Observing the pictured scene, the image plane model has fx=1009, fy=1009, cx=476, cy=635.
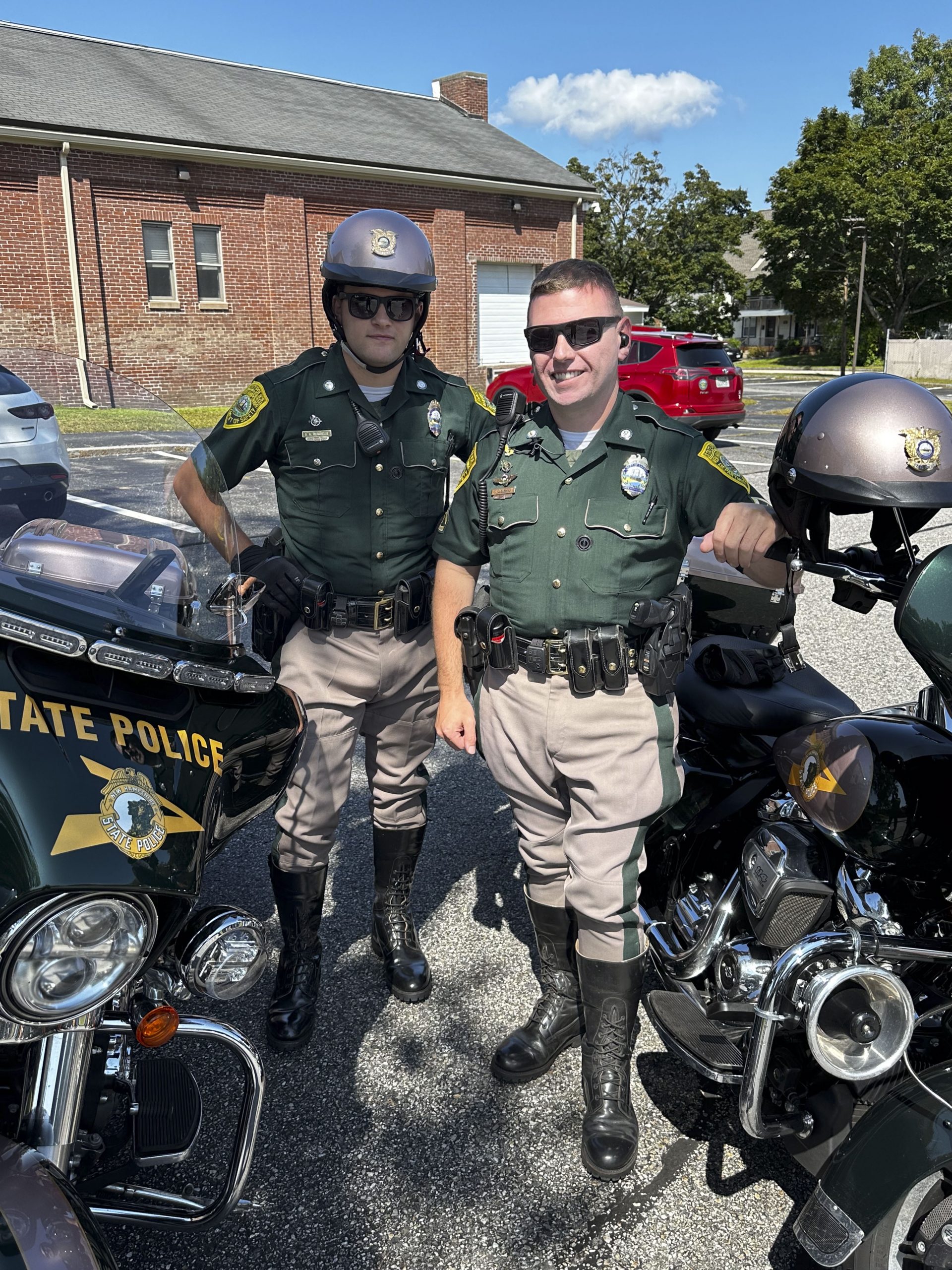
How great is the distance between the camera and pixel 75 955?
1330 mm

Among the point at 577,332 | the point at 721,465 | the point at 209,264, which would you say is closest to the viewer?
the point at 577,332

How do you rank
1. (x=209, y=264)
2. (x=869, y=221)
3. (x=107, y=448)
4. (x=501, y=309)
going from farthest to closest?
(x=869, y=221)
(x=501, y=309)
(x=209, y=264)
(x=107, y=448)

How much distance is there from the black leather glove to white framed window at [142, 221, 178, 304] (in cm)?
1743

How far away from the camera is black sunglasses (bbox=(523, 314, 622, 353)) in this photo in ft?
7.50

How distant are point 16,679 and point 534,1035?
1.78 meters

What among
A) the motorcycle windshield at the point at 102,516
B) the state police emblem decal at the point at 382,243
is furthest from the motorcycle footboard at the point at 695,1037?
the state police emblem decal at the point at 382,243

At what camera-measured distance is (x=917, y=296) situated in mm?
38625

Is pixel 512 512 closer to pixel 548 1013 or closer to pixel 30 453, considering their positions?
pixel 30 453

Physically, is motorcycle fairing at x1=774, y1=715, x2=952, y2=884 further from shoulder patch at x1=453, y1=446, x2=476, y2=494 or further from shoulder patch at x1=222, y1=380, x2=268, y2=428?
shoulder patch at x1=222, y1=380, x2=268, y2=428

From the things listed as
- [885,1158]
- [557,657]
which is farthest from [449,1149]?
[557,657]

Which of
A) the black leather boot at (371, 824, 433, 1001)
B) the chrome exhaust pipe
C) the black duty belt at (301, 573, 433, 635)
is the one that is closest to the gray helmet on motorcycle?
the chrome exhaust pipe

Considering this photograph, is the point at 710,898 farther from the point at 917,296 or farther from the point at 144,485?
the point at 917,296

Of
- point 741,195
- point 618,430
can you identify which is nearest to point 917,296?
point 741,195

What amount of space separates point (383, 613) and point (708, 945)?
1194 mm
